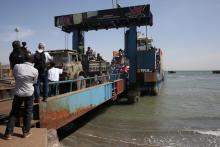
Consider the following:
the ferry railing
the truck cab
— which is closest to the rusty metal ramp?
the ferry railing

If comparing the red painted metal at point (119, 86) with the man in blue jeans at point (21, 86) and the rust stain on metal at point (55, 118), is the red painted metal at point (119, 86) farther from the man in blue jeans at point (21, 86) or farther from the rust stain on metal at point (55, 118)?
the man in blue jeans at point (21, 86)

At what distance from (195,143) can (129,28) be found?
11440 millimetres

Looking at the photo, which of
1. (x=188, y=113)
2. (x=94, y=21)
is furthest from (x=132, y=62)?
(x=188, y=113)

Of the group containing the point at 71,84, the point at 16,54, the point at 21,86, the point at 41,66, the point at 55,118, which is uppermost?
the point at 16,54

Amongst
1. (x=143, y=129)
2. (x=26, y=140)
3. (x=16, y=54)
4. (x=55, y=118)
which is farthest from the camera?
(x=143, y=129)

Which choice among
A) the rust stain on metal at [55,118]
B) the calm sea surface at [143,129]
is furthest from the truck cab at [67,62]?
the rust stain on metal at [55,118]

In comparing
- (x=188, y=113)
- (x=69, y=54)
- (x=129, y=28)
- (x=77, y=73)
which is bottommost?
(x=188, y=113)

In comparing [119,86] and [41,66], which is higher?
[41,66]

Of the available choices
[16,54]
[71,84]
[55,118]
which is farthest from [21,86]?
[71,84]

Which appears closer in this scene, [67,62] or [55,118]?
[55,118]

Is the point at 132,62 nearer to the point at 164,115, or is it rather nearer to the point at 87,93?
the point at 164,115

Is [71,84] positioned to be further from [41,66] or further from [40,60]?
[40,60]

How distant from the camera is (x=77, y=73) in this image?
1271 centimetres

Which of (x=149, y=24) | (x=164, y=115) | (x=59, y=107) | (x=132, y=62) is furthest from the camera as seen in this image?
(x=132, y=62)
